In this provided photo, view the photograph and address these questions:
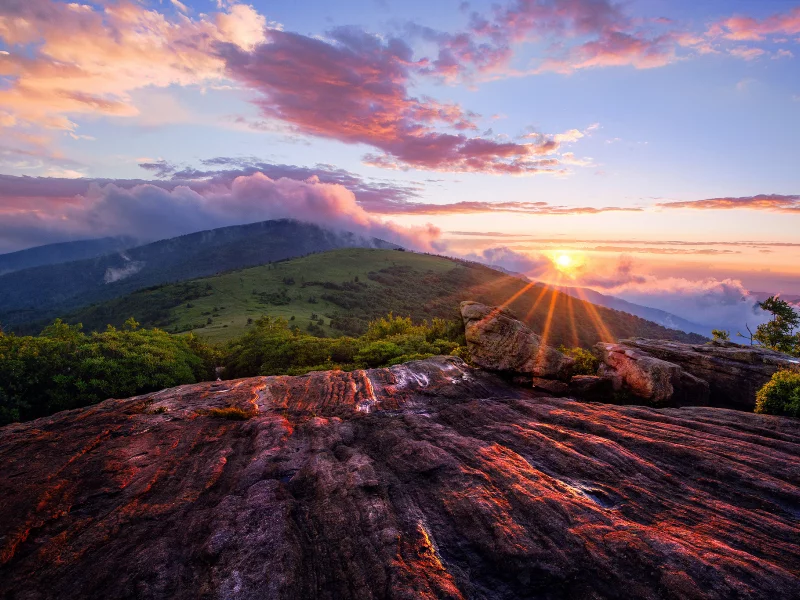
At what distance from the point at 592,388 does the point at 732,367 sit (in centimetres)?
993

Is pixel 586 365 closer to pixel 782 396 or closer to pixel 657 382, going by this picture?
pixel 657 382

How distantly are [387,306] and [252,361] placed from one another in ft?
473

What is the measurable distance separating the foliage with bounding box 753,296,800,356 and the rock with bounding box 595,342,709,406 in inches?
1177

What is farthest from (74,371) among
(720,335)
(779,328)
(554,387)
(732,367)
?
(779,328)

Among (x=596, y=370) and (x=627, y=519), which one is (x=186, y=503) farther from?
(x=596, y=370)

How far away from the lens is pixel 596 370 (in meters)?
29.4

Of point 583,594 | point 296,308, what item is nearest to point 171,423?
point 583,594

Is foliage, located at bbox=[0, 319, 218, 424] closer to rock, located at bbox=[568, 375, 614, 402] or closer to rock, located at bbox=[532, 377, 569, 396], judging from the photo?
rock, located at bbox=[532, 377, 569, 396]

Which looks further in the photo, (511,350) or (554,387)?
(511,350)

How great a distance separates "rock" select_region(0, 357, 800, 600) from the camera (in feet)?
34.1

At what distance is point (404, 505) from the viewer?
Result: 13.5 m

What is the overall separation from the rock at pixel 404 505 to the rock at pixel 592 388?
16.7ft

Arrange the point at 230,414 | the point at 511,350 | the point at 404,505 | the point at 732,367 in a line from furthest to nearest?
the point at 511,350
the point at 732,367
the point at 230,414
the point at 404,505

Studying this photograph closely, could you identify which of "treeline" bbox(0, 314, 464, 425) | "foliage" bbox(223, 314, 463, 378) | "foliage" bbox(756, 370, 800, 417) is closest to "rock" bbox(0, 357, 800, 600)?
"foliage" bbox(756, 370, 800, 417)
